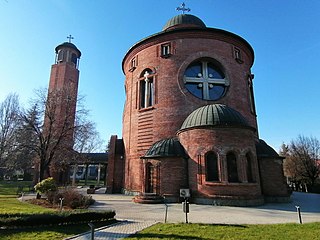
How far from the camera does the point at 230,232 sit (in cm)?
753

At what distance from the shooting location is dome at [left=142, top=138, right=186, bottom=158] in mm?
16812

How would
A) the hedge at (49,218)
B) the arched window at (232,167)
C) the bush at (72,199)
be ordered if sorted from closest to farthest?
the hedge at (49,218)
the bush at (72,199)
the arched window at (232,167)

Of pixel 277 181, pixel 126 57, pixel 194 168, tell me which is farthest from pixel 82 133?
pixel 277 181

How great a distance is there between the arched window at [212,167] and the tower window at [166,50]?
1087 centimetres

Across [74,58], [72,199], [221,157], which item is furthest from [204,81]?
[74,58]

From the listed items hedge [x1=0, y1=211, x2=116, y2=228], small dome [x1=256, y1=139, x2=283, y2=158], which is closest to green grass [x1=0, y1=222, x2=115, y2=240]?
hedge [x1=0, y1=211, x2=116, y2=228]

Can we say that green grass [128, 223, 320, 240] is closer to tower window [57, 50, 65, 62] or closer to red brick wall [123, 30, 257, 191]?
red brick wall [123, 30, 257, 191]

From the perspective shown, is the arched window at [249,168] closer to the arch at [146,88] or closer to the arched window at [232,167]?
the arched window at [232,167]

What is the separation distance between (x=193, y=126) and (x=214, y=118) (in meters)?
1.58

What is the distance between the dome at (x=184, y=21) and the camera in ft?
89.7

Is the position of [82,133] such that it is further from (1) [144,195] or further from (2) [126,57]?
(1) [144,195]

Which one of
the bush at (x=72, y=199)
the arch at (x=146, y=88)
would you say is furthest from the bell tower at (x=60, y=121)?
the bush at (x=72, y=199)

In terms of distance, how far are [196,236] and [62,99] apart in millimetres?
19943

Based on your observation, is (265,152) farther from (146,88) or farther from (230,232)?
(230,232)
